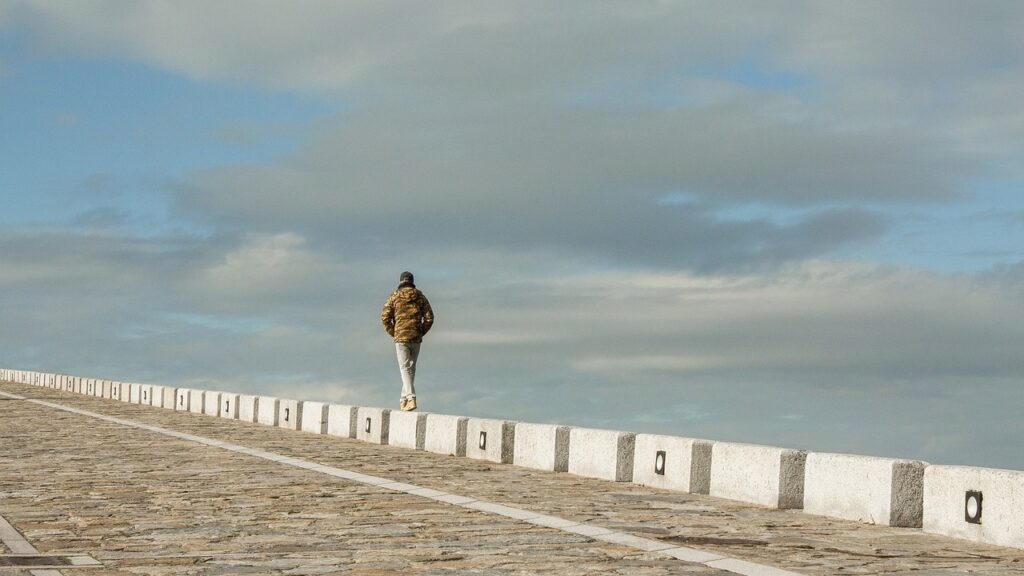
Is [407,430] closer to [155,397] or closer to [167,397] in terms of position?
[167,397]

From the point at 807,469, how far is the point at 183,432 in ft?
49.1

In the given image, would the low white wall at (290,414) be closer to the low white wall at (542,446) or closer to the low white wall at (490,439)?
the low white wall at (490,439)

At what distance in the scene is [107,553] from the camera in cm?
862

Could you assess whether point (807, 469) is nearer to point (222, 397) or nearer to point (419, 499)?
point (419, 499)

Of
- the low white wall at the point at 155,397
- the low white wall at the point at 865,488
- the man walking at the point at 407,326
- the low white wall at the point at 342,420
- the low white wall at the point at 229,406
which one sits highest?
the man walking at the point at 407,326

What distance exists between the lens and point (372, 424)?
75.4 feet

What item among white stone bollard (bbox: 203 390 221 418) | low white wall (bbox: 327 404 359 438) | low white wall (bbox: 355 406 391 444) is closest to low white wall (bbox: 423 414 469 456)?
low white wall (bbox: 355 406 391 444)

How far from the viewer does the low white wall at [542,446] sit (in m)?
16.4

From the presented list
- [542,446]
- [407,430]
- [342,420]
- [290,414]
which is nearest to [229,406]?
[290,414]

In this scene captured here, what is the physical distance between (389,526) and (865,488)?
3.99 m

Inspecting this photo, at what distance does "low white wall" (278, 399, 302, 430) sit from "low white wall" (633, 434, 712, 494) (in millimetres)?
13032

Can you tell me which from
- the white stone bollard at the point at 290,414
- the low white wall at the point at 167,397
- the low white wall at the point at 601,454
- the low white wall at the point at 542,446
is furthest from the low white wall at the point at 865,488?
the low white wall at the point at 167,397

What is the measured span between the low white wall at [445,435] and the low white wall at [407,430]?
18 centimetres

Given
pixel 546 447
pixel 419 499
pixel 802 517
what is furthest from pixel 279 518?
pixel 546 447
